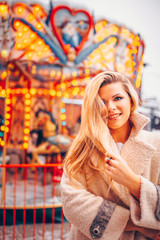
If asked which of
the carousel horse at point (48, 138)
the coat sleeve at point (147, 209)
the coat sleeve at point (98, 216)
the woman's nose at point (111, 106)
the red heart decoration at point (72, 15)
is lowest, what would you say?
the carousel horse at point (48, 138)

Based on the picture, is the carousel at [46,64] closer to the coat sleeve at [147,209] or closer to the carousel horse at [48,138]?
the carousel horse at [48,138]

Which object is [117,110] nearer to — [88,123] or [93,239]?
[88,123]

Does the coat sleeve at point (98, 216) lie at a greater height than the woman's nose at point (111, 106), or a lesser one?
lesser

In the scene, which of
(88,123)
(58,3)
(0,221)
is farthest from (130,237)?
(58,3)

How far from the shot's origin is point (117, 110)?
1.33 m

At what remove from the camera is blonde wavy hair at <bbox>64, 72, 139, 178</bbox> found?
1.31 meters

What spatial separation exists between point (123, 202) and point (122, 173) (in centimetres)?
31

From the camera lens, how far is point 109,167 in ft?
3.68

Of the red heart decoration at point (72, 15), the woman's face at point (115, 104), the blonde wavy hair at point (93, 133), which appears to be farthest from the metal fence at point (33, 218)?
the red heart decoration at point (72, 15)

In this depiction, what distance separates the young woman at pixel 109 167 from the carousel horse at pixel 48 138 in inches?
146

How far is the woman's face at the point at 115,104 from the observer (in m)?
1.34

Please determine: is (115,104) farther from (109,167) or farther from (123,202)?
(123,202)

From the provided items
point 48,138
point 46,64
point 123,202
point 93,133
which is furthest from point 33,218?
point 46,64

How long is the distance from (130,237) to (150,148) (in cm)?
55
